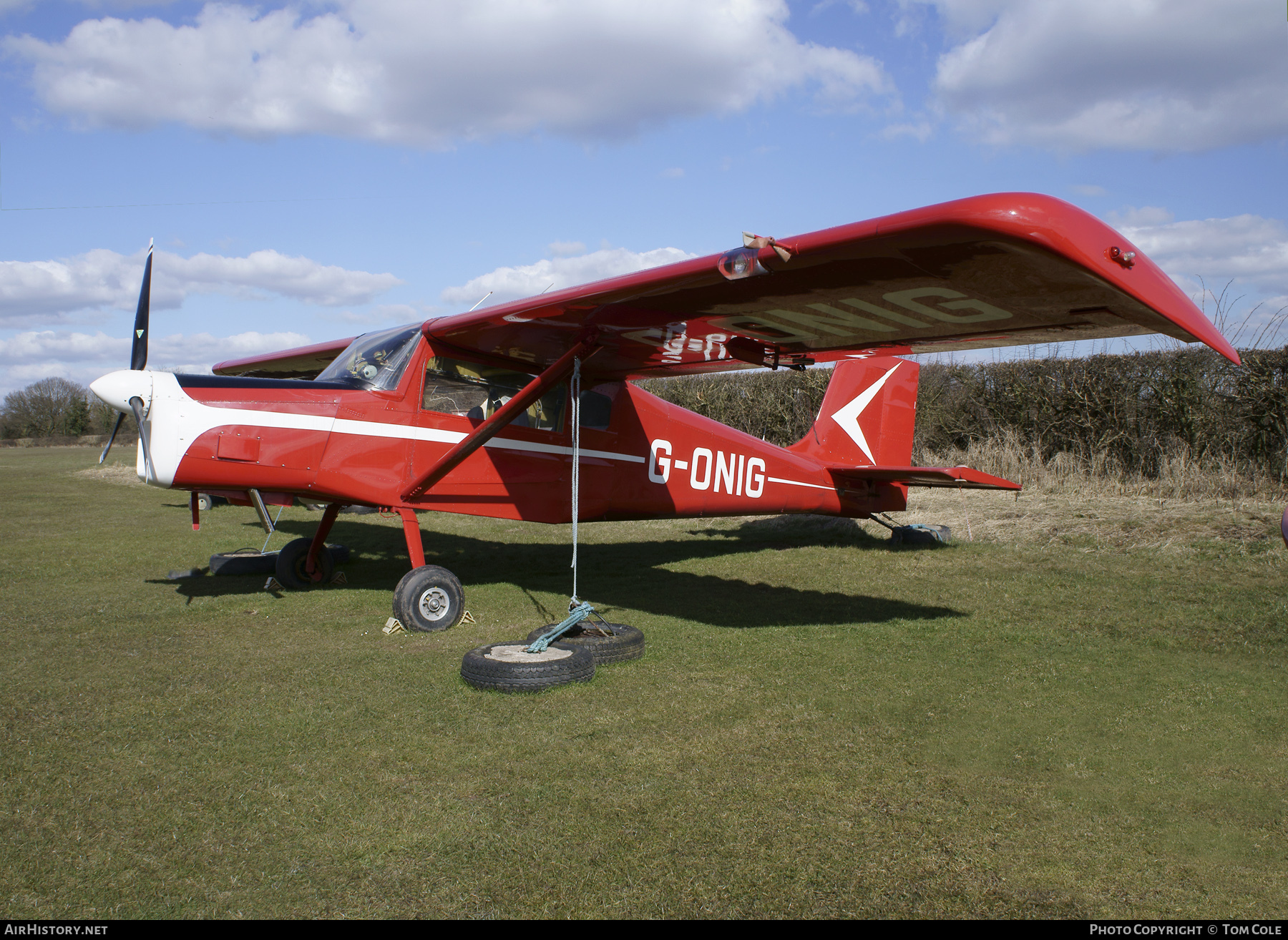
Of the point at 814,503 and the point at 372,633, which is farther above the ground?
the point at 814,503

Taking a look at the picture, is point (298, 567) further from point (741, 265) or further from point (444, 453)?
point (741, 265)

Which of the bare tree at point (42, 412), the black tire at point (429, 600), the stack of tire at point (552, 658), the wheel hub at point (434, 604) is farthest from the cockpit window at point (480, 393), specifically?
the bare tree at point (42, 412)

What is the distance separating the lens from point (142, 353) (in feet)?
21.0

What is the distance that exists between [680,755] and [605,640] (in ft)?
5.33

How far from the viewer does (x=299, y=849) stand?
9.54 feet

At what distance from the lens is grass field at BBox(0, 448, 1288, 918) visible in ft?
8.78

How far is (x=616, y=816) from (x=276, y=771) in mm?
1625

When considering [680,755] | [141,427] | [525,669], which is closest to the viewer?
[680,755]

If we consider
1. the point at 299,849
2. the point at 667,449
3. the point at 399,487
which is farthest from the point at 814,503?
the point at 299,849

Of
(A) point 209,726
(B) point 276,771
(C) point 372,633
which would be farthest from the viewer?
(C) point 372,633

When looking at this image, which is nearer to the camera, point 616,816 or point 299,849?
point 299,849

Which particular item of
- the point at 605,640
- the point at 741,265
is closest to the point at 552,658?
the point at 605,640

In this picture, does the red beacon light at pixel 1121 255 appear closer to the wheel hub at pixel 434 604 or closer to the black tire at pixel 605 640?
the black tire at pixel 605 640

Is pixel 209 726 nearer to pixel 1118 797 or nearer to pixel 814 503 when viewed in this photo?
pixel 1118 797
